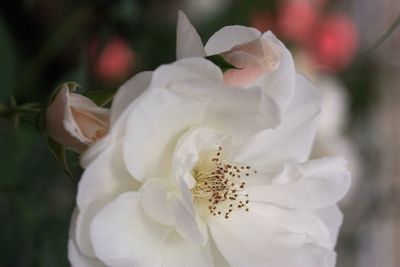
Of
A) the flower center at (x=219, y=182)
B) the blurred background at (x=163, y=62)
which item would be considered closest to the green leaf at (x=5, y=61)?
the blurred background at (x=163, y=62)

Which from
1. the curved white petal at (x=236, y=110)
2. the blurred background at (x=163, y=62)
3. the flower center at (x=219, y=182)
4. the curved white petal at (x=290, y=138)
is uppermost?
the curved white petal at (x=236, y=110)

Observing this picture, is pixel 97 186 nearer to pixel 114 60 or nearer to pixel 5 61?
pixel 5 61

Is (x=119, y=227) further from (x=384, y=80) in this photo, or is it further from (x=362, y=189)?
(x=384, y=80)

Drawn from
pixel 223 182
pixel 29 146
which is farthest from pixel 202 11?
pixel 223 182

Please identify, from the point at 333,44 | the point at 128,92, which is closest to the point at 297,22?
the point at 333,44

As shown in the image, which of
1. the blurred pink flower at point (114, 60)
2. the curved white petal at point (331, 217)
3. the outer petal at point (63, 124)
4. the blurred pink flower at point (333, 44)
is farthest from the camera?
the blurred pink flower at point (333, 44)

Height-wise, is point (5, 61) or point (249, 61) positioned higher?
point (249, 61)

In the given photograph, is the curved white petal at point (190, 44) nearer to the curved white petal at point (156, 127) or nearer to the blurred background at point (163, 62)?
the curved white petal at point (156, 127)
